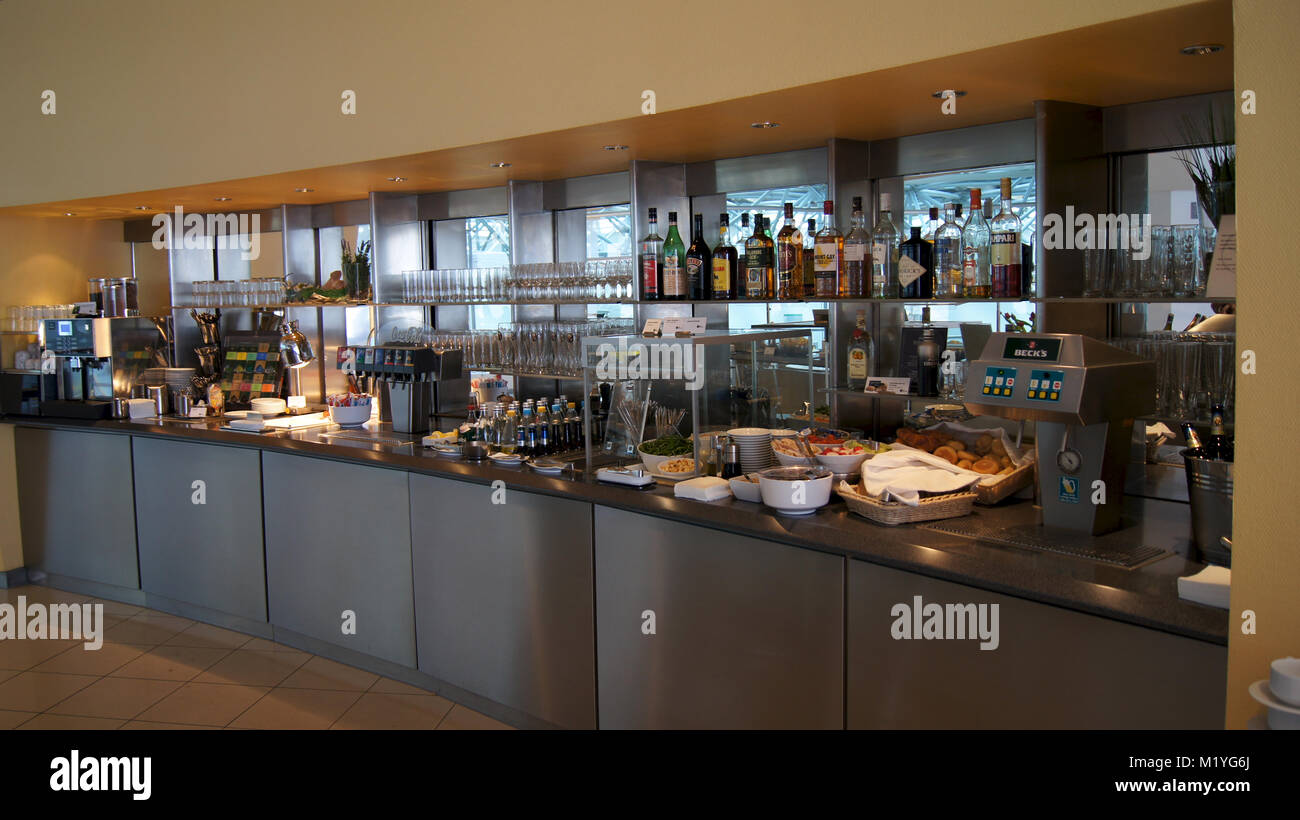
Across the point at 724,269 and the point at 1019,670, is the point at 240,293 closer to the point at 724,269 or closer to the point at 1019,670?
the point at 724,269

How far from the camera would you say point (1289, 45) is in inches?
78.6

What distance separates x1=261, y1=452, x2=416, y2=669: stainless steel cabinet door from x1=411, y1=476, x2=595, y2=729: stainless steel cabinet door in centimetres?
13

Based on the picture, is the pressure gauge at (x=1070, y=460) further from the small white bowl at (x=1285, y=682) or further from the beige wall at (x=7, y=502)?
the beige wall at (x=7, y=502)

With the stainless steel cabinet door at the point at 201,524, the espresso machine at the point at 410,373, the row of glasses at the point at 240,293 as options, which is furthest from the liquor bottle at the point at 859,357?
the row of glasses at the point at 240,293

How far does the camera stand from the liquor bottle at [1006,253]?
3305 mm

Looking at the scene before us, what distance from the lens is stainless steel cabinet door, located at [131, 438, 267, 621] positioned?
500cm

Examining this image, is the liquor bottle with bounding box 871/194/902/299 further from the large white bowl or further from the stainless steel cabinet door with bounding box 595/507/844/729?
the stainless steel cabinet door with bounding box 595/507/844/729

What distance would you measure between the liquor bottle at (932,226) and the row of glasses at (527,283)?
1244 mm

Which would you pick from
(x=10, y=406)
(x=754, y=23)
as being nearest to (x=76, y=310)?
(x=10, y=406)

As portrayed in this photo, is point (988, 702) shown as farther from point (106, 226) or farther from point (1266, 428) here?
point (106, 226)

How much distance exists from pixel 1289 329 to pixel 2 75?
659cm

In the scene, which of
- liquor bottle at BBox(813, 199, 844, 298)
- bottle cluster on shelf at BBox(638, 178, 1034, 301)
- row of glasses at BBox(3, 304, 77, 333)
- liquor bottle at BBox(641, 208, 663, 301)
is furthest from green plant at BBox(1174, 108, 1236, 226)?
row of glasses at BBox(3, 304, 77, 333)

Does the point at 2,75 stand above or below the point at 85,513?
above

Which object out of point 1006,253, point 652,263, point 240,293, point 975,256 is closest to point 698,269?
point 652,263
